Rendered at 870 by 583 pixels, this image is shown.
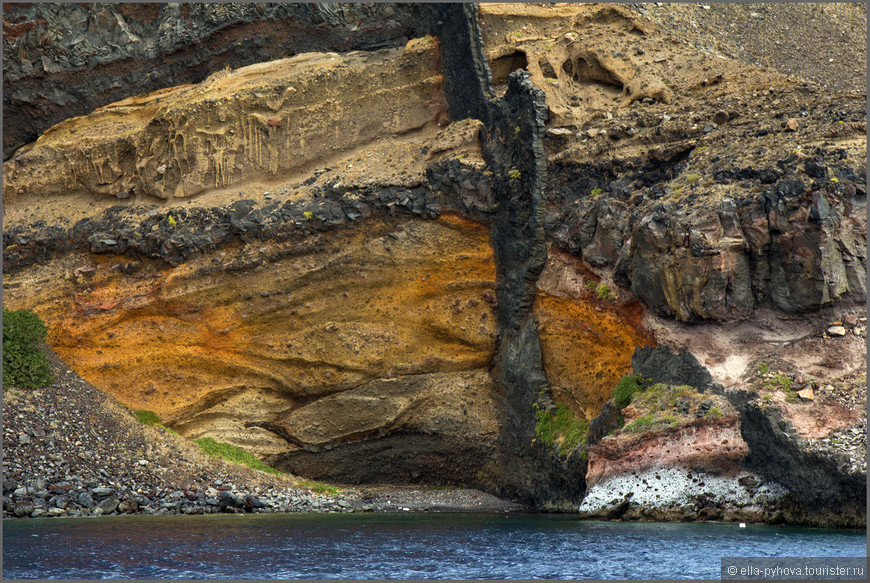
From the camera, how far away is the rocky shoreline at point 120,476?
25422 millimetres

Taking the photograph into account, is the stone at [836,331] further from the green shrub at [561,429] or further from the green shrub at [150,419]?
the green shrub at [150,419]

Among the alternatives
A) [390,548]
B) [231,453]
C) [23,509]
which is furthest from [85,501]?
[390,548]

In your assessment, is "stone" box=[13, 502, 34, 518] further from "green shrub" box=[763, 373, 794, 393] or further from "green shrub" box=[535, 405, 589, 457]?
"green shrub" box=[763, 373, 794, 393]

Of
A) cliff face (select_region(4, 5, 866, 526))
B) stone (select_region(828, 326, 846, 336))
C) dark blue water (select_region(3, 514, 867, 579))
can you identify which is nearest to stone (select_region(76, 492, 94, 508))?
dark blue water (select_region(3, 514, 867, 579))

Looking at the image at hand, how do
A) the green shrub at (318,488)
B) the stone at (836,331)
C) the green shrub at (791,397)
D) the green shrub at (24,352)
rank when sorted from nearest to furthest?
the green shrub at (791,397) < the stone at (836,331) < the green shrub at (24,352) < the green shrub at (318,488)

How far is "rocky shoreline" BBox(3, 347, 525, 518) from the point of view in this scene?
25422 millimetres

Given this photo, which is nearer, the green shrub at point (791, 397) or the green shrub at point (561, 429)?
the green shrub at point (791, 397)

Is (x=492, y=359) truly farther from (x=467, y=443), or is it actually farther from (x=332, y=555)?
(x=332, y=555)

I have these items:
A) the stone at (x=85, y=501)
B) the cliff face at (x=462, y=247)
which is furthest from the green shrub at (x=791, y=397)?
the stone at (x=85, y=501)

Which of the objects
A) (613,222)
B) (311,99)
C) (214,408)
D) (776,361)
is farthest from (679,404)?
(311,99)

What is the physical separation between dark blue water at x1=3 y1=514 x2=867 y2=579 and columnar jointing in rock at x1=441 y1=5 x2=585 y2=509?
16.4ft

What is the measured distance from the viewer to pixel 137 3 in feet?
120

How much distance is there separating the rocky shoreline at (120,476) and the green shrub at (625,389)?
5113 mm

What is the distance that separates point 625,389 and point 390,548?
8.77 metres
